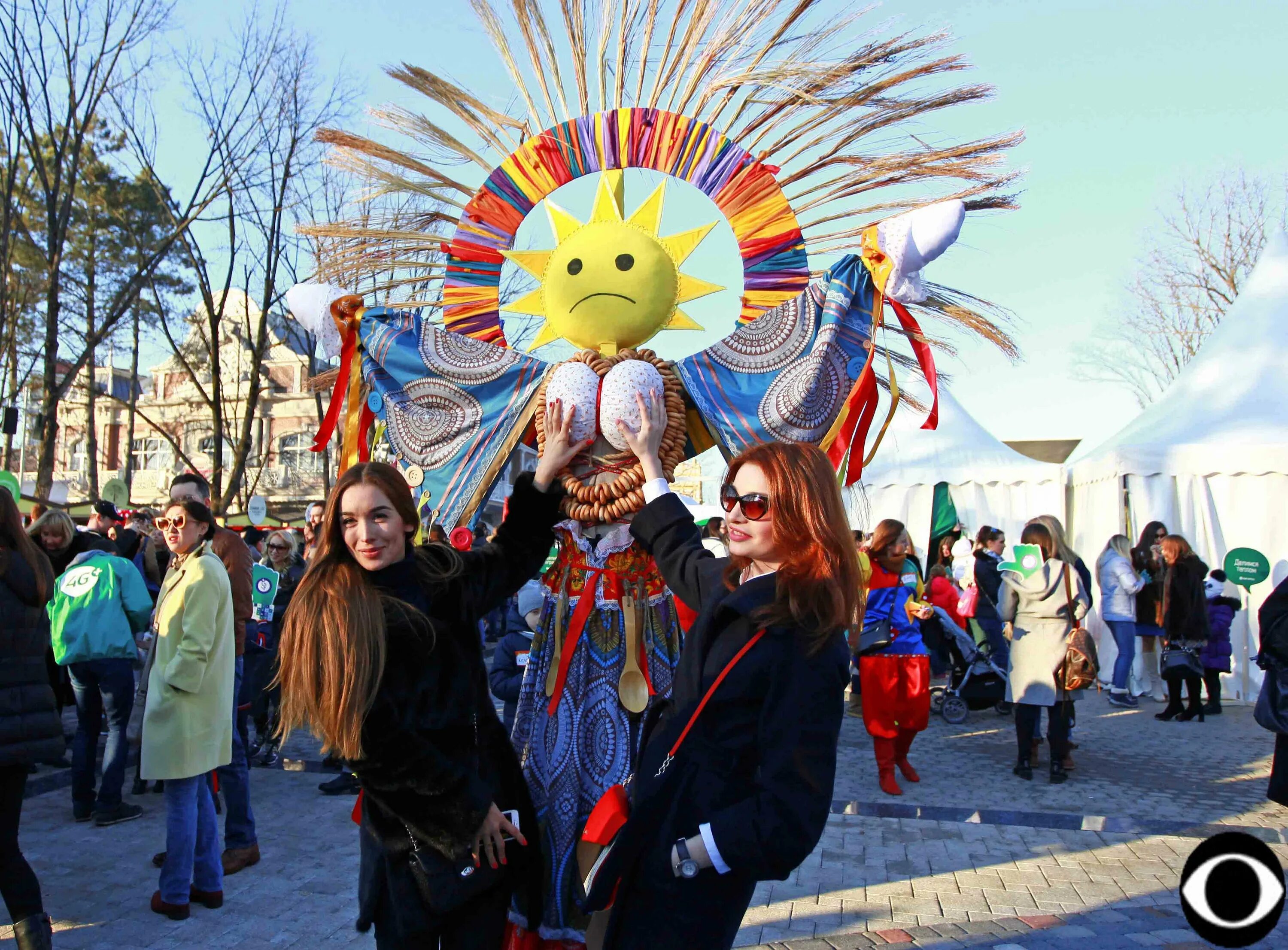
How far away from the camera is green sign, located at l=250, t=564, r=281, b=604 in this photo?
6516 millimetres

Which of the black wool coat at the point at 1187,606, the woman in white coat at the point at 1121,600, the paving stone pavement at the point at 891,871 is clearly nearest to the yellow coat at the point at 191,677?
the paving stone pavement at the point at 891,871

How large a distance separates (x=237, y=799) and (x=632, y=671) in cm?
269

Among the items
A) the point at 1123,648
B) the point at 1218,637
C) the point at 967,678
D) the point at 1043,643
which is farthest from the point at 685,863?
the point at 1123,648

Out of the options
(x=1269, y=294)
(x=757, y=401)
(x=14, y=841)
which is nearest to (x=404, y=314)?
(x=757, y=401)

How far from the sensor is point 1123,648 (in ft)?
32.6

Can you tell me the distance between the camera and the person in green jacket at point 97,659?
5.26 metres

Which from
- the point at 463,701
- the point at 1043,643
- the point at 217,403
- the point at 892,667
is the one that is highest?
the point at 217,403

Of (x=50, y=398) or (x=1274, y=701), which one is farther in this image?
(x=50, y=398)

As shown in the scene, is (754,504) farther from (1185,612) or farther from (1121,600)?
(1121,600)

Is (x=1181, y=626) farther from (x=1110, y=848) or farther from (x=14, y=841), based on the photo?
(x=14, y=841)

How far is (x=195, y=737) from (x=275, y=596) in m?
2.94

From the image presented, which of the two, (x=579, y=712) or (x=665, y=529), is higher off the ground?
(x=665, y=529)

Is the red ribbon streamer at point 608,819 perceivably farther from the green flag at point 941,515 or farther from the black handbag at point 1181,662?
the green flag at point 941,515

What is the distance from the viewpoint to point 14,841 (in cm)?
323
